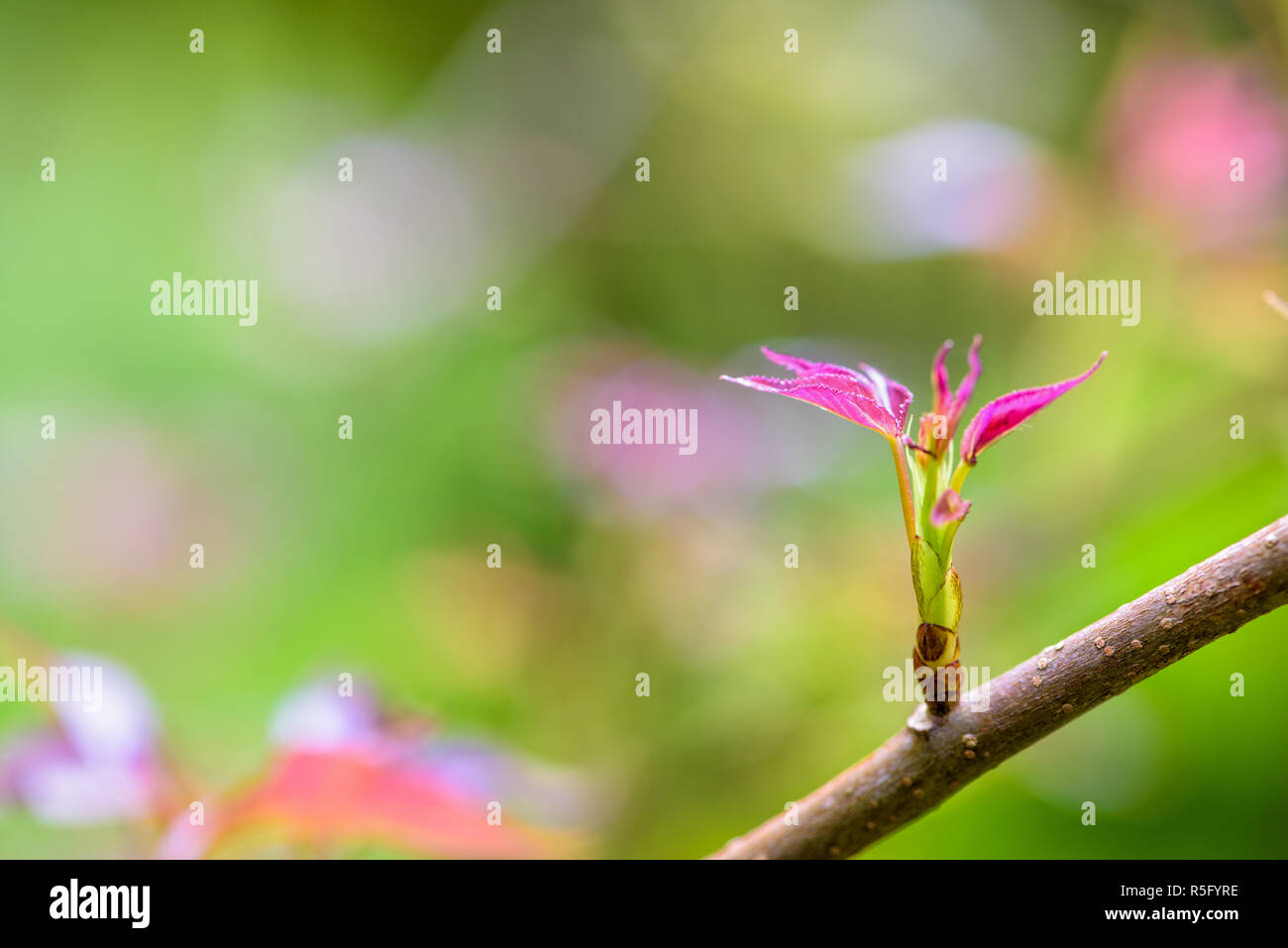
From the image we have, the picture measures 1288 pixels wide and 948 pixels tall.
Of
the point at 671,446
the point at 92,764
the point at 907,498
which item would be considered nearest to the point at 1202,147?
the point at 671,446

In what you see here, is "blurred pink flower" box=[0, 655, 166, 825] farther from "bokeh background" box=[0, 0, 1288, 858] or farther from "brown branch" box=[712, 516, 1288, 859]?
"brown branch" box=[712, 516, 1288, 859]

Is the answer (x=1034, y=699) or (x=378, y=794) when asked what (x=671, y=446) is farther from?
(x=1034, y=699)

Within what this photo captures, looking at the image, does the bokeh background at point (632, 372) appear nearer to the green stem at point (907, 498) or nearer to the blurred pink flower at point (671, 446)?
the blurred pink flower at point (671, 446)

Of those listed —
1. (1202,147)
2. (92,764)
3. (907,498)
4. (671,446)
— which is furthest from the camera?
(671,446)

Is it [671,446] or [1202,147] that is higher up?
[1202,147]

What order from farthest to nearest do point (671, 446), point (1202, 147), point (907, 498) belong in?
point (671, 446) → point (1202, 147) → point (907, 498)
